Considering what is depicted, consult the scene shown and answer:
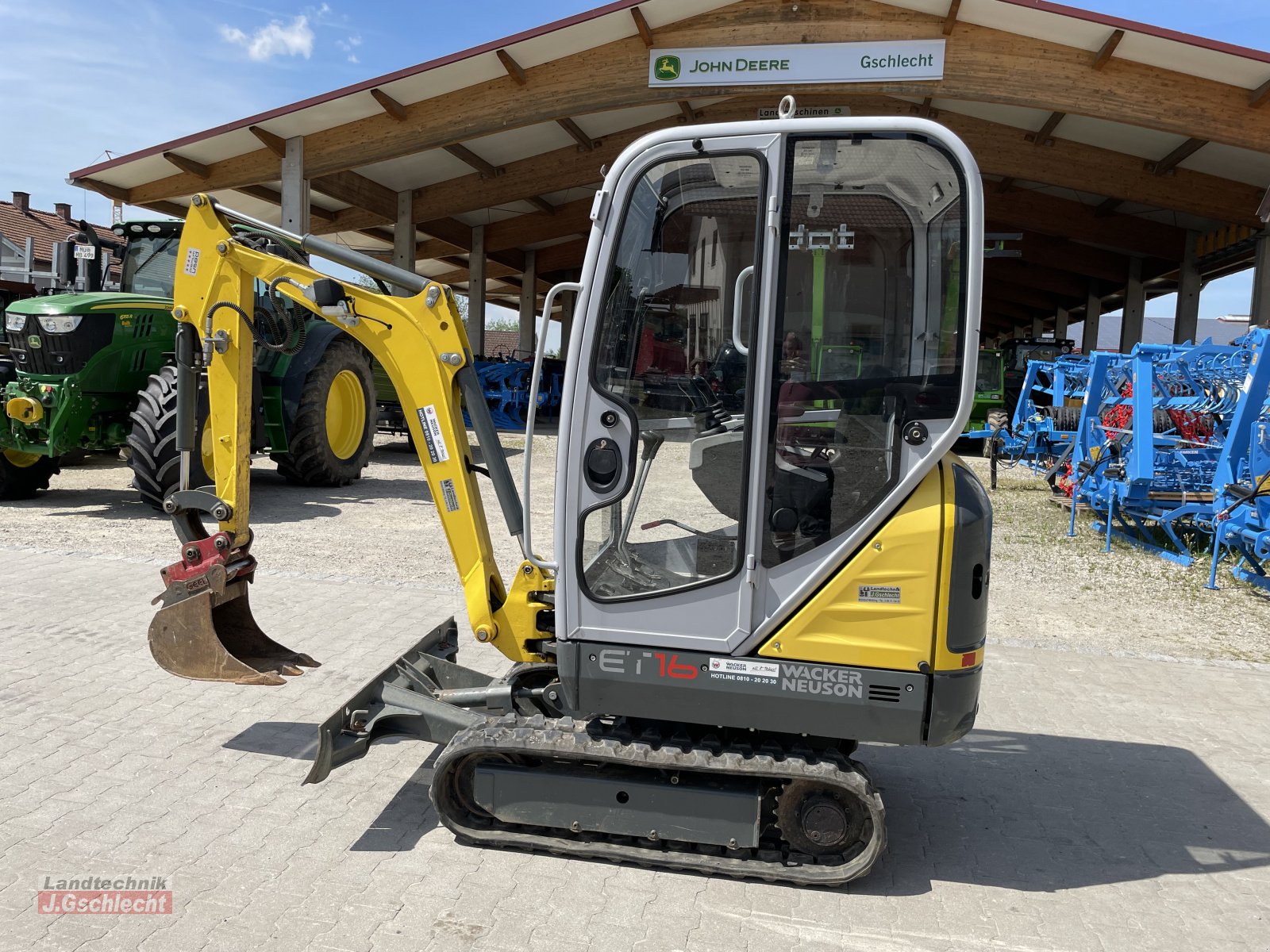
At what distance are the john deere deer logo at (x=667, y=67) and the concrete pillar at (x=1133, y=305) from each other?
1618cm

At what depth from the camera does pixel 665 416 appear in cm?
327

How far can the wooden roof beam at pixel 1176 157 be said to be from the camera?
48.5 ft

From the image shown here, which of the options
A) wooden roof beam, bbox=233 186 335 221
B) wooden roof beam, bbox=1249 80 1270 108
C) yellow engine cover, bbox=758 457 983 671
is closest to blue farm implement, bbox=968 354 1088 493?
wooden roof beam, bbox=1249 80 1270 108

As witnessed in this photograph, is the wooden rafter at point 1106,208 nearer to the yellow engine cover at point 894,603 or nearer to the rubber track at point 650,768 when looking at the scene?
the yellow engine cover at point 894,603

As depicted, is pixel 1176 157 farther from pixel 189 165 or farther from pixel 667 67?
pixel 189 165

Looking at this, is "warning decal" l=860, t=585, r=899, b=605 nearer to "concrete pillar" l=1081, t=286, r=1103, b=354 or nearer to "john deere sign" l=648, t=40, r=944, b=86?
"john deere sign" l=648, t=40, r=944, b=86

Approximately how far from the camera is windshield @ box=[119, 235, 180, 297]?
10.3 meters

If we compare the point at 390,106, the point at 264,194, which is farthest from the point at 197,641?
the point at 264,194

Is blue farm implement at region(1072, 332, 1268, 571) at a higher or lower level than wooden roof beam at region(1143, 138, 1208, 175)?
lower

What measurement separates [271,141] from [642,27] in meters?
5.85

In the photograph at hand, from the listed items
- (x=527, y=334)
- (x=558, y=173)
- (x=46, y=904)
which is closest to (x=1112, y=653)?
(x=46, y=904)

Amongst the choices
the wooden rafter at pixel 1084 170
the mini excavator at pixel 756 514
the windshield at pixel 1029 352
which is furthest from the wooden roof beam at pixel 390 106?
the windshield at pixel 1029 352

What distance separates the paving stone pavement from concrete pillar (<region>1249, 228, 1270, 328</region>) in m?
13.8

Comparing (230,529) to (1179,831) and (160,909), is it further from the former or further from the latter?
(1179,831)
